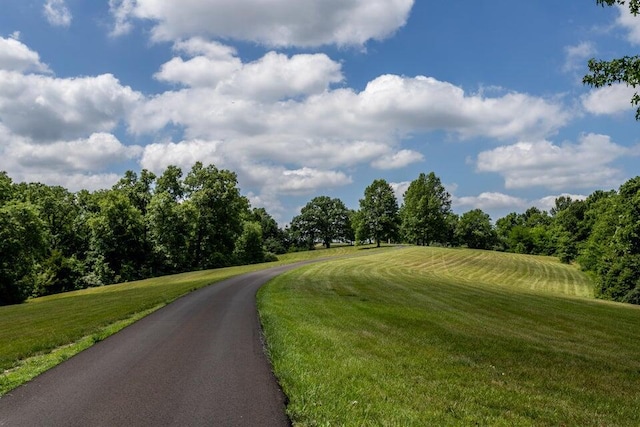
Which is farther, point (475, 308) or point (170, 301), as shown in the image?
point (170, 301)

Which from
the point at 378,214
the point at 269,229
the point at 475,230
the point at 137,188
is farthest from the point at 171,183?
the point at 475,230

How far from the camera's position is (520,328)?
47.9 ft

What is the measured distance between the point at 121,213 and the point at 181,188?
12211 millimetres

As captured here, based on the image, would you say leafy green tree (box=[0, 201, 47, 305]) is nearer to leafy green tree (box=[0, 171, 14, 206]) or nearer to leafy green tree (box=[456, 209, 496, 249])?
leafy green tree (box=[0, 171, 14, 206])

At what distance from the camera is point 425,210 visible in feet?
304

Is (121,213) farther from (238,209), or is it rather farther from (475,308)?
(475,308)

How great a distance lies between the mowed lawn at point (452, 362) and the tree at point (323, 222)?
318 feet

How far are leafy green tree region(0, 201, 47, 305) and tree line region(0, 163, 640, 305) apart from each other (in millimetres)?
83

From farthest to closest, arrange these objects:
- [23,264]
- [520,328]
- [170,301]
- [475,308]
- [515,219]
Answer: [515,219], [23,264], [170,301], [475,308], [520,328]

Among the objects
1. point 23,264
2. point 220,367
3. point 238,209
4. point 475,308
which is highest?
point 238,209

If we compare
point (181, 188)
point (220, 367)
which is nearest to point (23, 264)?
point (181, 188)

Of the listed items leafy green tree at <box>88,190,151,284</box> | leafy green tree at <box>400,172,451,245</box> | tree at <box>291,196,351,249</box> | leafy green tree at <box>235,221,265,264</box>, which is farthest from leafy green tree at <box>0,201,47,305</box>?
tree at <box>291,196,351,249</box>

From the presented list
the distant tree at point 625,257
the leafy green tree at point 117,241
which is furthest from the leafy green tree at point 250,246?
the distant tree at point 625,257

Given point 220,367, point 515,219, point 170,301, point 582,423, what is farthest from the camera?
point 515,219
